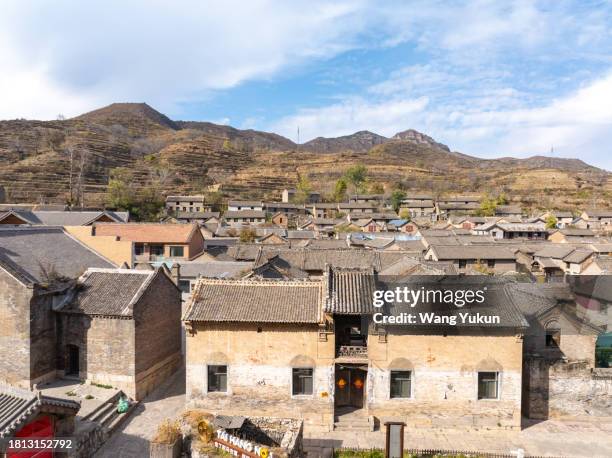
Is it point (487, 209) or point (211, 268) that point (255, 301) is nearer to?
point (211, 268)

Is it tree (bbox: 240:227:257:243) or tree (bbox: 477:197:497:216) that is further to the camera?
tree (bbox: 477:197:497:216)

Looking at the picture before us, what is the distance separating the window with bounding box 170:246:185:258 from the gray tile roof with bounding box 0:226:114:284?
12748mm

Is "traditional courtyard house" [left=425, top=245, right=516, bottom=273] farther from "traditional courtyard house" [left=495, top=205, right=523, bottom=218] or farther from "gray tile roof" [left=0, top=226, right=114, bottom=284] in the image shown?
"traditional courtyard house" [left=495, top=205, right=523, bottom=218]

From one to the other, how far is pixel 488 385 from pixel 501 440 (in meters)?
2.00

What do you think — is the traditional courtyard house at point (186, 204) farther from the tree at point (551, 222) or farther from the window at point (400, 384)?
the window at point (400, 384)

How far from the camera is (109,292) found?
64.0 feet

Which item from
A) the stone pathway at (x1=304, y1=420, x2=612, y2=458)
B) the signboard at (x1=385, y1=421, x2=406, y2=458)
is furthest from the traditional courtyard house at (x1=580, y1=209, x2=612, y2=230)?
the signboard at (x1=385, y1=421, x2=406, y2=458)

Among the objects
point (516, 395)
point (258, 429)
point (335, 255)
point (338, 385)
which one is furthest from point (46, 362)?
point (335, 255)

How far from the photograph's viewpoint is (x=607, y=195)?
11706 cm

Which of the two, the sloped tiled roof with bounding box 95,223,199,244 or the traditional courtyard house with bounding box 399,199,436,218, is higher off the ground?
the traditional courtyard house with bounding box 399,199,436,218

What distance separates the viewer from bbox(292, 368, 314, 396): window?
1697 cm

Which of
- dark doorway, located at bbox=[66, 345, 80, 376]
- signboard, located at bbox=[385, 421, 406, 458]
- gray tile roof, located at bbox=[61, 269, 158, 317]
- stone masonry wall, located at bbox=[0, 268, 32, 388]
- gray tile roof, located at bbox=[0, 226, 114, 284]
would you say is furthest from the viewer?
gray tile roof, located at bbox=[0, 226, 114, 284]

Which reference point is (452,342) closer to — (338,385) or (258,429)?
(338,385)


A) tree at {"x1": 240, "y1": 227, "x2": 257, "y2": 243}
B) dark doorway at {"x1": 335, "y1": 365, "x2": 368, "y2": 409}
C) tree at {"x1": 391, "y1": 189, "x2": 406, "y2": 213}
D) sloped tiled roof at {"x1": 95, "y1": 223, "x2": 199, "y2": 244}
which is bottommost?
dark doorway at {"x1": 335, "y1": 365, "x2": 368, "y2": 409}
